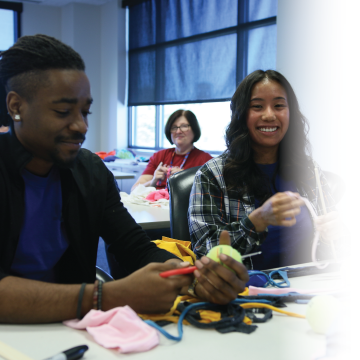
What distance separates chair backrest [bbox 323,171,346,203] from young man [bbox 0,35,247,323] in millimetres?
843

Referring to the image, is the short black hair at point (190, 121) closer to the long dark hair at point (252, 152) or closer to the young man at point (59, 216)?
the long dark hair at point (252, 152)

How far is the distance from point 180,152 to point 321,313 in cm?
297

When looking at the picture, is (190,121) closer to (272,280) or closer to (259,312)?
(272,280)

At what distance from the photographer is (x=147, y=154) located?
6.15 m

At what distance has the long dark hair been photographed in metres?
1.50

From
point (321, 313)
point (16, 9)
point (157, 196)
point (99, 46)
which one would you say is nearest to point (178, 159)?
point (157, 196)

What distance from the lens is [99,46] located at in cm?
656

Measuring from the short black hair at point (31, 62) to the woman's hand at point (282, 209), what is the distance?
61 centimetres

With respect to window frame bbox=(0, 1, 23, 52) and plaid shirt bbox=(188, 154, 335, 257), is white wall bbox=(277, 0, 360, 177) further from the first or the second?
window frame bbox=(0, 1, 23, 52)

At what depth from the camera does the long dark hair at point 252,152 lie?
1.50 m

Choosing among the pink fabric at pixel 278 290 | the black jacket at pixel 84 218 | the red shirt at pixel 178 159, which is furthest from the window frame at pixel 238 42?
the pink fabric at pixel 278 290

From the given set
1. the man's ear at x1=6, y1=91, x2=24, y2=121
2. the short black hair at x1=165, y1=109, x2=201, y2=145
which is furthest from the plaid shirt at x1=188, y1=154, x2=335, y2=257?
the short black hair at x1=165, y1=109, x2=201, y2=145

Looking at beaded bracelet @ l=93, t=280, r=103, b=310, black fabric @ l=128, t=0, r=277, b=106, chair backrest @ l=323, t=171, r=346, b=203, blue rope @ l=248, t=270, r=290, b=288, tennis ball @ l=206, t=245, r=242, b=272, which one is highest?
black fabric @ l=128, t=0, r=277, b=106

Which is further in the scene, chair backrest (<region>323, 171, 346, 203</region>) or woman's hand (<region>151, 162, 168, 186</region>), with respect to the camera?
woman's hand (<region>151, 162, 168, 186</region>)
